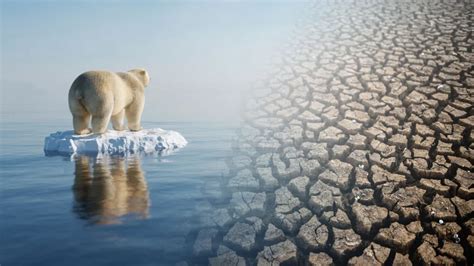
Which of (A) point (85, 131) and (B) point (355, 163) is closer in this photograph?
(B) point (355, 163)

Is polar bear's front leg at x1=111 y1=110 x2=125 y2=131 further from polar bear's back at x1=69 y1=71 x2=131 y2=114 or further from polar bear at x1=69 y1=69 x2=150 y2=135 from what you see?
polar bear's back at x1=69 y1=71 x2=131 y2=114

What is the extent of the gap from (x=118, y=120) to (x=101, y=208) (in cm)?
274

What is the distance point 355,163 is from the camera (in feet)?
10.7

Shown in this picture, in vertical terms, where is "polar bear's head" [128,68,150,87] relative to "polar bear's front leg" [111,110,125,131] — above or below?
above

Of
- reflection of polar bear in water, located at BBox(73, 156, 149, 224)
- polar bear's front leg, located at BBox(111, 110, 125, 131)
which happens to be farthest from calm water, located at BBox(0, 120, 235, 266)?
polar bear's front leg, located at BBox(111, 110, 125, 131)

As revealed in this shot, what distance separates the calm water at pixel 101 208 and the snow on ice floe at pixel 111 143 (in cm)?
35

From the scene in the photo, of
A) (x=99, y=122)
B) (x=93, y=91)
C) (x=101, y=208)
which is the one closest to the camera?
(x=101, y=208)

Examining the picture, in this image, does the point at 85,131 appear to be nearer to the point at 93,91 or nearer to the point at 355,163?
the point at 93,91

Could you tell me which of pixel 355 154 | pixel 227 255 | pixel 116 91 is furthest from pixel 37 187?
pixel 355 154

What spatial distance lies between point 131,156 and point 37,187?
4.41 ft

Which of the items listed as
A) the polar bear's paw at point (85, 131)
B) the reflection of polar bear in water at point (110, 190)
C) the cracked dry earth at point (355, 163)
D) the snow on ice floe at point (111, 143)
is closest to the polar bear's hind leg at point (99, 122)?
the snow on ice floe at point (111, 143)

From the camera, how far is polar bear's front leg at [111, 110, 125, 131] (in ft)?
17.4

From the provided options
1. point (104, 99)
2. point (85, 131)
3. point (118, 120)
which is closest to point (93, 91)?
point (104, 99)

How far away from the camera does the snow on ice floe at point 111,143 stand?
486 cm
